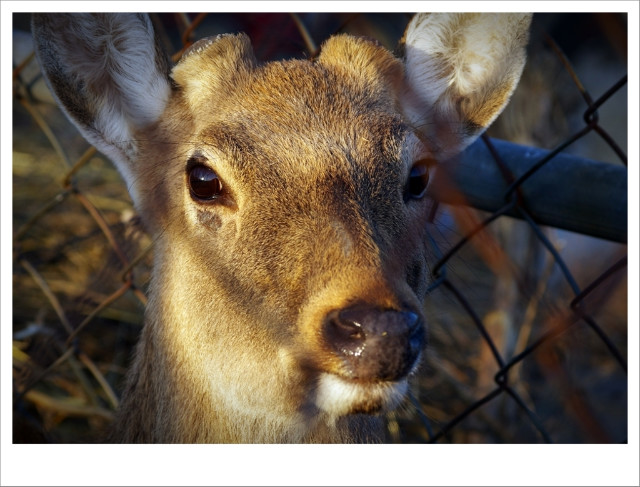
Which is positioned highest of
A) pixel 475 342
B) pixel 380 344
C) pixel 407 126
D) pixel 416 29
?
pixel 416 29

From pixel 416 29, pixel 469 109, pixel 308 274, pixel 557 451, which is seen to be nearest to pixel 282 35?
pixel 416 29

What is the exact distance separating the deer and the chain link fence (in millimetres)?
199

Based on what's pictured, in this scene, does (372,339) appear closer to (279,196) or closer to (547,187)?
(279,196)

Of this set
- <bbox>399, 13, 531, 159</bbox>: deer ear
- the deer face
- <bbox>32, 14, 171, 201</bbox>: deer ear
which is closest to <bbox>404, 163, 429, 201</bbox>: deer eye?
the deer face

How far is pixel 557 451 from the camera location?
1.80 meters

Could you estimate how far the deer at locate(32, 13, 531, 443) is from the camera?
4.27ft

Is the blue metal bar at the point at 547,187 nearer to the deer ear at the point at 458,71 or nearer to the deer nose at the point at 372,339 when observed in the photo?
the deer ear at the point at 458,71

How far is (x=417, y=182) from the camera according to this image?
5.17 feet

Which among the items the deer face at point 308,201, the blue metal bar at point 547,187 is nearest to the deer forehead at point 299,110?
the deer face at point 308,201

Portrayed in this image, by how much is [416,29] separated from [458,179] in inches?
15.6

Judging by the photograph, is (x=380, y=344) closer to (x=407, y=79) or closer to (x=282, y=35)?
(x=407, y=79)

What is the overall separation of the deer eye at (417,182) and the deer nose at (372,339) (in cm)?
39

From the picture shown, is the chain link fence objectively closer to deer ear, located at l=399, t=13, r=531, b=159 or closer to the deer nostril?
deer ear, located at l=399, t=13, r=531, b=159

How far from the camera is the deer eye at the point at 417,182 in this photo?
5.10 feet
